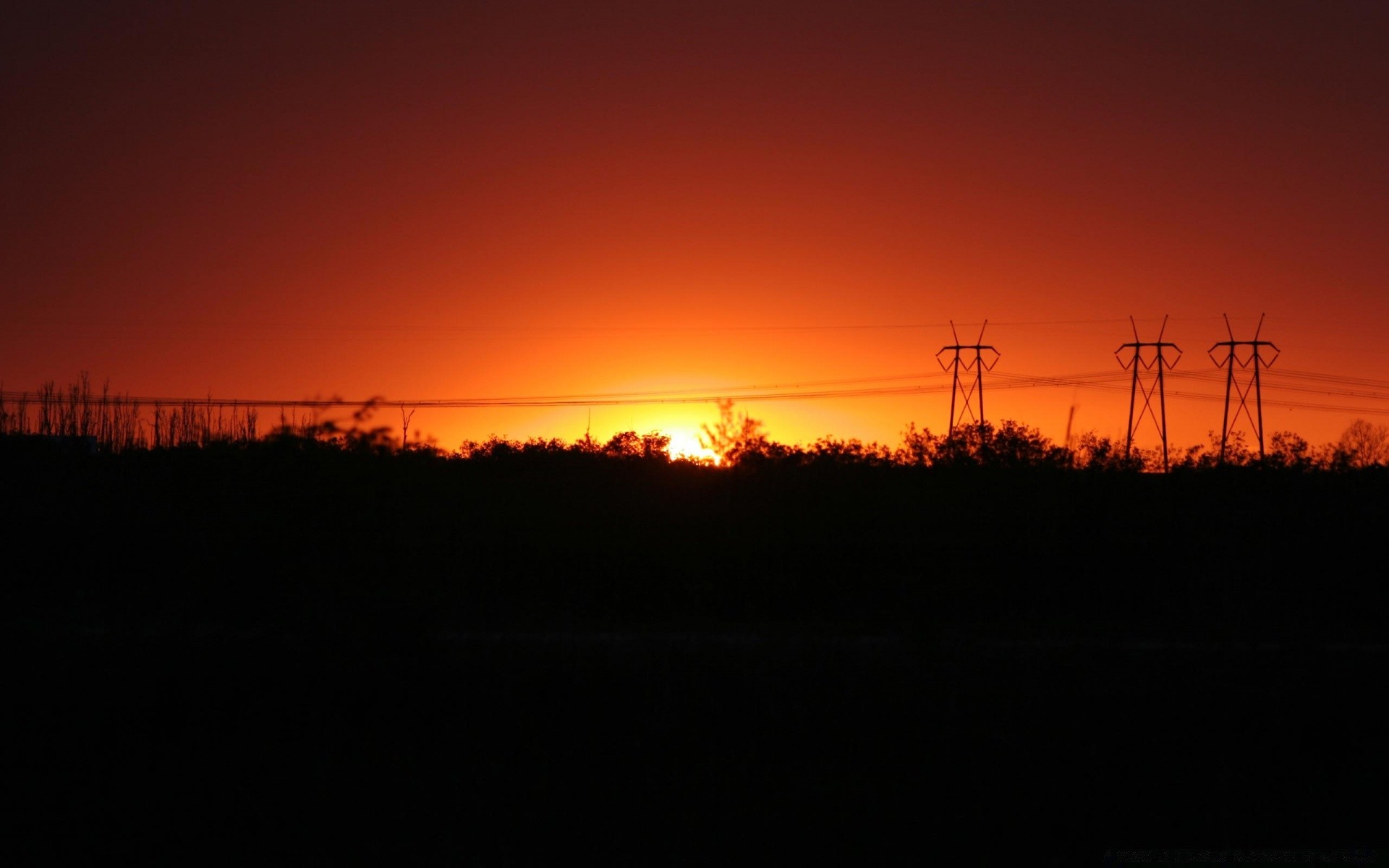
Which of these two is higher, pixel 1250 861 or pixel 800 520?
pixel 800 520

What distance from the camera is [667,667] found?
1719cm

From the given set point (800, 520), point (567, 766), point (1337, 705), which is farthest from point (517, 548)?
point (1337, 705)

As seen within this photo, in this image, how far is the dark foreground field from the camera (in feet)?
46.4

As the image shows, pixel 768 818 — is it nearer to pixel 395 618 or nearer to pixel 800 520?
Answer: pixel 395 618

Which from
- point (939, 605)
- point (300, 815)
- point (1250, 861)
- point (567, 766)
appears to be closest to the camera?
point (1250, 861)

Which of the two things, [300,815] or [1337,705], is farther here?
[1337,705]

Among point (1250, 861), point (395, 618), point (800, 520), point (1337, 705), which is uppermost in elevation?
point (800, 520)

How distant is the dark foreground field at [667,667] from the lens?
557 inches

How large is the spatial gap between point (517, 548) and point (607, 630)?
13.0ft

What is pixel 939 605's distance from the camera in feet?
77.0

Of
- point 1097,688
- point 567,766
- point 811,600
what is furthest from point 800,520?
point 567,766

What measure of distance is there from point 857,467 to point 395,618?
13417 millimetres

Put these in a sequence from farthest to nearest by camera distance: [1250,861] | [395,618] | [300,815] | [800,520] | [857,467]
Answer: [857,467], [800,520], [395,618], [300,815], [1250,861]

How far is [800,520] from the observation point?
25156 millimetres
